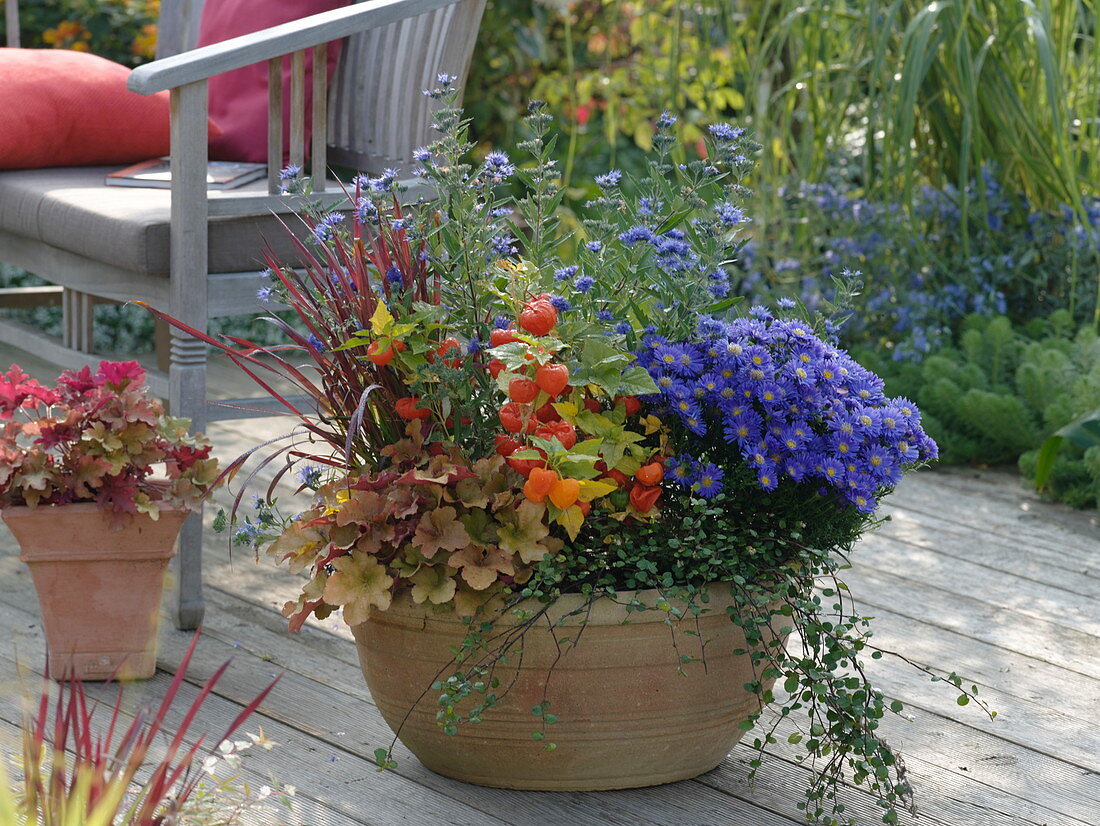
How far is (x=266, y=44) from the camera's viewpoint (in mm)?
1720

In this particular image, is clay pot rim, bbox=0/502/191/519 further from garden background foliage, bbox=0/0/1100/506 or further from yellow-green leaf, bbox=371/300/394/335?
garden background foliage, bbox=0/0/1100/506

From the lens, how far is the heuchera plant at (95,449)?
160cm

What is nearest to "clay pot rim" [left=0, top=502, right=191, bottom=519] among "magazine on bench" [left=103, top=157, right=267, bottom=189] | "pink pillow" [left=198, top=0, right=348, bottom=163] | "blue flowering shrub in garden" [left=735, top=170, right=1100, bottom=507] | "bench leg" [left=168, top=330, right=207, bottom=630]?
"bench leg" [left=168, top=330, right=207, bottom=630]

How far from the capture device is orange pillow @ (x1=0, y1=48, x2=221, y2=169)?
6.93 ft

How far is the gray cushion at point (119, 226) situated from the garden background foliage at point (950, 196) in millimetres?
1283

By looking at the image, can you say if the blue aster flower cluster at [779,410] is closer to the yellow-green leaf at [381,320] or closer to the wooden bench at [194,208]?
the yellow-green leaf at [381,320]

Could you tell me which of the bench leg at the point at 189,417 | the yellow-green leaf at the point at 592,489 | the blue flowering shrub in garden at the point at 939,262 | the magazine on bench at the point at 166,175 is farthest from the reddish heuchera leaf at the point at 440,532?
the blue flowering shrub in garden at the point at 939,262

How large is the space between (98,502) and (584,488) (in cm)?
68

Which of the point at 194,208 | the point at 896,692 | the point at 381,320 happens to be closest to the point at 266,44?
the point at 194,208

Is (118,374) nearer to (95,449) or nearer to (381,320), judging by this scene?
(95,449)

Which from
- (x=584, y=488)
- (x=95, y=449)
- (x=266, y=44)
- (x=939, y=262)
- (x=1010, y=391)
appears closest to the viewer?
(x=584, y=488)

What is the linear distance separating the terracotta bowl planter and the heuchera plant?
1.27 ft

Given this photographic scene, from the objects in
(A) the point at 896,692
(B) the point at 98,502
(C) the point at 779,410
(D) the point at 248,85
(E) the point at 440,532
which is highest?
(D) the point at 248,85

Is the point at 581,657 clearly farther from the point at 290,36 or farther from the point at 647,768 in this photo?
the point at 290,36
